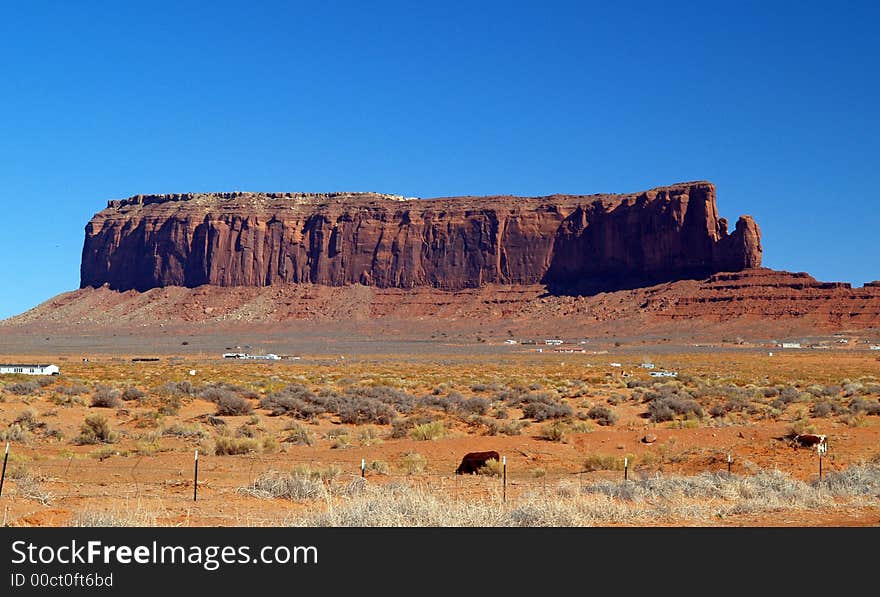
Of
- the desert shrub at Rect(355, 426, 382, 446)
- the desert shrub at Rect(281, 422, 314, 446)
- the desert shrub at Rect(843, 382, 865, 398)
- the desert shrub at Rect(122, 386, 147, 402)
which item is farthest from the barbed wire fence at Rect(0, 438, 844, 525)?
the desert shrub at Rect(843, 382, 865, 398)

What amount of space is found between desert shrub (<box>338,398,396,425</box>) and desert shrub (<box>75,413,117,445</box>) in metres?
6.62

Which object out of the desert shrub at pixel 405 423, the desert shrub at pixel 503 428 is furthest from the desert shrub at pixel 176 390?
the desert shrub at pixel 503 428

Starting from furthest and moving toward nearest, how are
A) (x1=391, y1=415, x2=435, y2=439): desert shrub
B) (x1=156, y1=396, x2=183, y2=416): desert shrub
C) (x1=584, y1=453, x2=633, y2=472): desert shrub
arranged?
(x1=156, y1=396, x2=183, y2=416): desert shrub → (x1=391, y1=415, x2=435, y2=439): desert shrub → (x1=584, y1=453, x2=633, y2=472): desert shrub

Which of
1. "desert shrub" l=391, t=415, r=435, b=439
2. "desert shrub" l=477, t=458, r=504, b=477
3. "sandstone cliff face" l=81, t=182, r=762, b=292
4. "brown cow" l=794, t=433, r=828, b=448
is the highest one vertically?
"sandstone cliff face" l=81, t=182, r=762, b=292

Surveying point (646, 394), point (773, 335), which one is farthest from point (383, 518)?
point (773, 335)

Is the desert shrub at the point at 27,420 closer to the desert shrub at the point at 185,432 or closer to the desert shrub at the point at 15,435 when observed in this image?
the desert shrub at the point at 15,435

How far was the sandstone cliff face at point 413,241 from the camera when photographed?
12938 cm

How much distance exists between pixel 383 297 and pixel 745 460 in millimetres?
122207

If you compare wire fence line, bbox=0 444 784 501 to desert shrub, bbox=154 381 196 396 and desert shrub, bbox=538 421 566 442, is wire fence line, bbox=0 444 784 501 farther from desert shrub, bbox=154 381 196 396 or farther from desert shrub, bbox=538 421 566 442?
desert shrub, bbox=154 381 196 396

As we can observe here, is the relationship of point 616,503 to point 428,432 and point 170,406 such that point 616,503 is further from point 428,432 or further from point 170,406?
point 170,406

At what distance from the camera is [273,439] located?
20.8 metres

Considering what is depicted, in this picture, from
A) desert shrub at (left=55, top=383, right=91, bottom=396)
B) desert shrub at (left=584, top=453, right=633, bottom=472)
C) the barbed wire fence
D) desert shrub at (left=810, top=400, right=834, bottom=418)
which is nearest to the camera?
the barbed wire fence

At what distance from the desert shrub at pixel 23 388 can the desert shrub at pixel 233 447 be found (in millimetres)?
14222

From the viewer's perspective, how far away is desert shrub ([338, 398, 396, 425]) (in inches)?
1009
